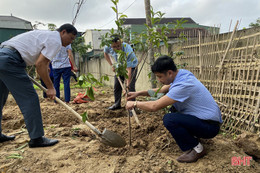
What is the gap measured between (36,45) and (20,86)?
1.65 feet

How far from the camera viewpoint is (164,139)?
8.04 feet

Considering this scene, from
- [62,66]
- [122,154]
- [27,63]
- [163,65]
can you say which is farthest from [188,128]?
[62,66]

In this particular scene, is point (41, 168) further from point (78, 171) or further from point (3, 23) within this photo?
point (3, 23)

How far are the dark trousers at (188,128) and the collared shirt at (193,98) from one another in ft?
0.24

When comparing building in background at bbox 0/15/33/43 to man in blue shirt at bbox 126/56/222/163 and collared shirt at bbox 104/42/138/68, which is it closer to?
collared shirt at bbox 104/42/138/68

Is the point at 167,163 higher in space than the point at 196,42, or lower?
lower

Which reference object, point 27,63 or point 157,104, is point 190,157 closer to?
point 157,104

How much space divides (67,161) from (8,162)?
0.62m

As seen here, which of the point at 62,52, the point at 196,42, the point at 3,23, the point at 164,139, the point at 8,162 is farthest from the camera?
the point at 3,23

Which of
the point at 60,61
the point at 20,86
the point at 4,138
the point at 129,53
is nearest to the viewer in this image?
the point at 20,86

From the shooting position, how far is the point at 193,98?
196 centimetres

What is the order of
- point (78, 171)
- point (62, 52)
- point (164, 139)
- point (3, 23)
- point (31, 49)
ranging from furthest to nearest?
point (3, 23)
point (62, 52)
point (164, 139)
point (31, 49)
point (78, 171)

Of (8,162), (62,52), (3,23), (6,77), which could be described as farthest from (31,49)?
(3,23)

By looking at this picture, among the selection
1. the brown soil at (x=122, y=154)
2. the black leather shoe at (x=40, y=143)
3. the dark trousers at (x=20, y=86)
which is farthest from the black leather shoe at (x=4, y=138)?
the dark trousers at (x=20, y=86)
